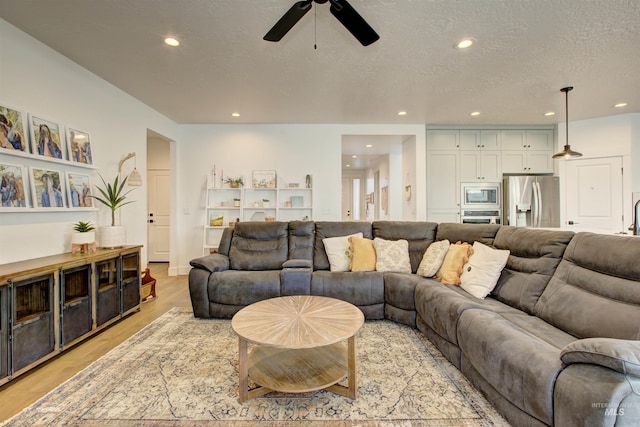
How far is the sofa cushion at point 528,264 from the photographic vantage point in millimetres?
2068

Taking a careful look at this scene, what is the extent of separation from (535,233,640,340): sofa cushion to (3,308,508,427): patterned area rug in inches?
28.6

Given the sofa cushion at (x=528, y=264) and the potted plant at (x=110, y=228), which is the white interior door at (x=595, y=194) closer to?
the sofa cushion at (x=528, y=264)

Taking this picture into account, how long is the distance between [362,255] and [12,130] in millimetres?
3328

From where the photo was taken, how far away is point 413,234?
3473 mm

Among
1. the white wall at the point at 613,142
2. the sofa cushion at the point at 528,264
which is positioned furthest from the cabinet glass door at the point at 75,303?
the white wall at the point at 613,142

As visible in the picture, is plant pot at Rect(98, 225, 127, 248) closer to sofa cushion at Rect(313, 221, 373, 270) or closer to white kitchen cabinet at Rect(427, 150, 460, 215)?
sofa cushion at Rect(313, 221, 373, 270)

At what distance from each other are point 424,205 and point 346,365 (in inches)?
156

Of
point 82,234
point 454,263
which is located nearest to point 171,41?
point 82,234

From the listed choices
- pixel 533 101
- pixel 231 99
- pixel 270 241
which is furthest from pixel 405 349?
pixel 533 101

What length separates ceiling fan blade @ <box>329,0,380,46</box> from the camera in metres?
1.64

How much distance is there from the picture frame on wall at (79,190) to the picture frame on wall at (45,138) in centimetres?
24

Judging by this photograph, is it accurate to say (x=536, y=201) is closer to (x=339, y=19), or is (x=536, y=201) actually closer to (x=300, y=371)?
(x=339, y=19)

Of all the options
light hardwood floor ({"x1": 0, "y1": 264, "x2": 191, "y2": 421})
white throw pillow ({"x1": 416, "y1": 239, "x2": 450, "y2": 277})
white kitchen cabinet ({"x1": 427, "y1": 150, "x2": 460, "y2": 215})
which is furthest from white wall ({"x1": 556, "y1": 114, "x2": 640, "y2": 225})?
light hardwood floor ({"x1": 0, "y1": 264, "x2": 191, "y2": 421})

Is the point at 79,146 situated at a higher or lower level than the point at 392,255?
higher
